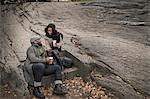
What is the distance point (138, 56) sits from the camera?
9477 mm

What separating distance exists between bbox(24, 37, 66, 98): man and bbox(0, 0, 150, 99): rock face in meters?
0.65

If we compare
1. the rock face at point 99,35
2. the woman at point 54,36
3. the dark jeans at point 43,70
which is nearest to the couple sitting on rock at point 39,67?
the dark jeans at point 43,70

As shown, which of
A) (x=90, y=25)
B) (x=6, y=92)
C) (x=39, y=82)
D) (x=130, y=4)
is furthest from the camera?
(x=130, y=4)

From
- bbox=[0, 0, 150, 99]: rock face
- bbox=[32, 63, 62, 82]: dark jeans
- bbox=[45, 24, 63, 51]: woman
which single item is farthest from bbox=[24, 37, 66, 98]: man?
bbox=[45, 24, 63, 51]: woman

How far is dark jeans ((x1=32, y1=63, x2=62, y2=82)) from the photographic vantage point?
8.02 metres

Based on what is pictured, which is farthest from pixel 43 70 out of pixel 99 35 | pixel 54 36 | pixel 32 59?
pixel 99 35

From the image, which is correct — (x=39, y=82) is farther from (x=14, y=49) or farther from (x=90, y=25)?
(x=90, y=25)

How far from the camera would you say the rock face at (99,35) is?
883 centimetres

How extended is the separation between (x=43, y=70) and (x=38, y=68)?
0.58 feet

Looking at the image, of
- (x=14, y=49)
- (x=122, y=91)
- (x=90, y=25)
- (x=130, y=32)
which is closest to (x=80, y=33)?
(x=90, y=25)

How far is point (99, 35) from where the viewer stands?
442 inches

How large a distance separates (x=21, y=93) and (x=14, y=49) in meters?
2.06

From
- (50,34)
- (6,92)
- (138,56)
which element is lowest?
(6,92)

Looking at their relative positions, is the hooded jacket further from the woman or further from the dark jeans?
the woman
